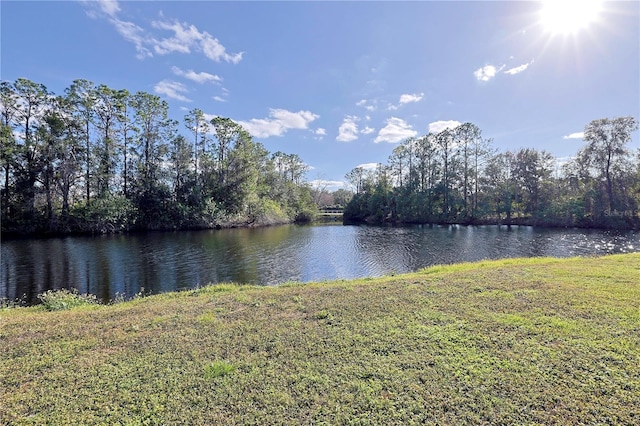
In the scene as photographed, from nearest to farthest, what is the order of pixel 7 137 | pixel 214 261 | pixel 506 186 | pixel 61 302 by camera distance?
pixel 61 302, pixel 214 261, pixel 7 137, pixel 506 186

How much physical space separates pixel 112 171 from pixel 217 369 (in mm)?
40514

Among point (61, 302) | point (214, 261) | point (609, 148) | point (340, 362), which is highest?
point (609, 148)

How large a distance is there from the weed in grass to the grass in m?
0.02

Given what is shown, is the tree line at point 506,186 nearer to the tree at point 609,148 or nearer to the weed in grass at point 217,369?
the tree at point 609,148

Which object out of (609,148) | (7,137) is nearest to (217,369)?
(7,137)

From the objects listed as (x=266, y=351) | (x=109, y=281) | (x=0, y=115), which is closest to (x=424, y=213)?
(x=109, y=281)

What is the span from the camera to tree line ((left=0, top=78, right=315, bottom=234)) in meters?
30.3

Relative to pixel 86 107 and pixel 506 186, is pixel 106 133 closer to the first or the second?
pixel 86 107

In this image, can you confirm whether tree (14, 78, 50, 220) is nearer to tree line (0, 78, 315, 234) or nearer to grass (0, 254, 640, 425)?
tree line (0, 78, 315, 234)

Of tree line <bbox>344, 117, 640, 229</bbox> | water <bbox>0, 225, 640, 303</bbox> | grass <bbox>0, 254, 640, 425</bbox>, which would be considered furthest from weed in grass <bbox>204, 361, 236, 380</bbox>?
tree line <bbox>344, 117, 640, 229</bbox>

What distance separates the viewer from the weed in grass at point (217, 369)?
3842mm

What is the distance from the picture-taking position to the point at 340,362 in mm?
4074

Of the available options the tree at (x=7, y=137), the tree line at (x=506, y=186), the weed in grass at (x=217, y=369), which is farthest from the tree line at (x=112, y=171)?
the weed in grass at (x=217, y=369)

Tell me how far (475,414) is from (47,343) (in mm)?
6683
